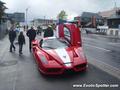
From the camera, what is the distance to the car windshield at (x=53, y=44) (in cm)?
1091

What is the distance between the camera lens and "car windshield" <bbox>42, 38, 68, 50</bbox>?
1091cm

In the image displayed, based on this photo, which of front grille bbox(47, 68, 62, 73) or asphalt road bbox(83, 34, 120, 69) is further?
asphalt road bbox(83, 34, 120, 69)

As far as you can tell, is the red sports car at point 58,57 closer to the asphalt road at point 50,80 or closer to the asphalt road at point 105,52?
the asphalt road at point 50,80

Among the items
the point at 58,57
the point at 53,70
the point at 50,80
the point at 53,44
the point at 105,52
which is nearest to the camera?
the point at 50,80

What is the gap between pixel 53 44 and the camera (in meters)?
11.1

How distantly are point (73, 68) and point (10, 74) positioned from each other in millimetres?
2471

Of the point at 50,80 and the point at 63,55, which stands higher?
the point at 63,55

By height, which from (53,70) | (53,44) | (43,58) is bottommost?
(53,70)

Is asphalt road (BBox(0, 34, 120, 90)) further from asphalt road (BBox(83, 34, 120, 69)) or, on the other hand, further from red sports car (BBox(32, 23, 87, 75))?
asphalt road (BBox(83, 34, 120, 69))

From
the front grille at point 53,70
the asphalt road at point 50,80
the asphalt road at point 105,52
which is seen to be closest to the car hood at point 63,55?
the front grille at point 53,70

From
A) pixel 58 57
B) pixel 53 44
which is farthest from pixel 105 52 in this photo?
pixel 58 57

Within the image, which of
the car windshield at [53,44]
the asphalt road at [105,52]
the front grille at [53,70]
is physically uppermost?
the car windshield at [53,44]

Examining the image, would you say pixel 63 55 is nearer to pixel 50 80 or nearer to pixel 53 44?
pixel 50 80

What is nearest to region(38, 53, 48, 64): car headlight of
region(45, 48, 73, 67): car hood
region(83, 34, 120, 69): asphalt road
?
region(45, 48, 73, 67): car hood
